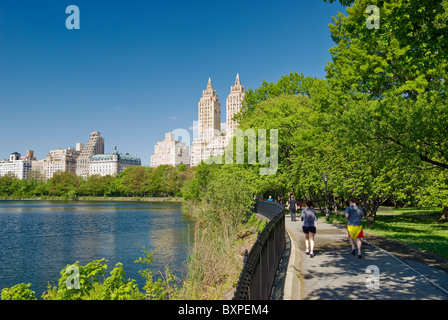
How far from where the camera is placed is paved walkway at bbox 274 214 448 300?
736 centimetres

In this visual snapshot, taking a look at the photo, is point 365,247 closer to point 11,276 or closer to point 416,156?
point 416,156

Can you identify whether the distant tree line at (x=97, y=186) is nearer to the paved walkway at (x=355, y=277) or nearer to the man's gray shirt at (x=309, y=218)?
the man's gray shirt at (x=309, y=218)

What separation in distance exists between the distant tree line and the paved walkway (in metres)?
129

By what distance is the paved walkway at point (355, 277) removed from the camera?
7355mm

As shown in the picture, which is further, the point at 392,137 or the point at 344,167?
the point at 344,167

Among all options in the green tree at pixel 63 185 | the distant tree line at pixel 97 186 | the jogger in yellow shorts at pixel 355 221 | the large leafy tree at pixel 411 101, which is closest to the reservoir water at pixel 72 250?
the jogger in yellow shorts at pixel 355 221

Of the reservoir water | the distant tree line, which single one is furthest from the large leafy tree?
the distant tree line

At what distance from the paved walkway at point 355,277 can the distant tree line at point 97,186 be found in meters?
129

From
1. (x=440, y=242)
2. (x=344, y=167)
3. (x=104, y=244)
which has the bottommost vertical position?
(x=104, y=244)

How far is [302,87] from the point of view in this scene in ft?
154

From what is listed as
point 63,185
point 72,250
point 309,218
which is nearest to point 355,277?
point 309,218

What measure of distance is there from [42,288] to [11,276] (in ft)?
11.5

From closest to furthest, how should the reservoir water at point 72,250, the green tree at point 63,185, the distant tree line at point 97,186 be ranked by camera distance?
the reservoir water at point 72,250 → the distant tree line at point 97,186 → the green tree at point 63,185
